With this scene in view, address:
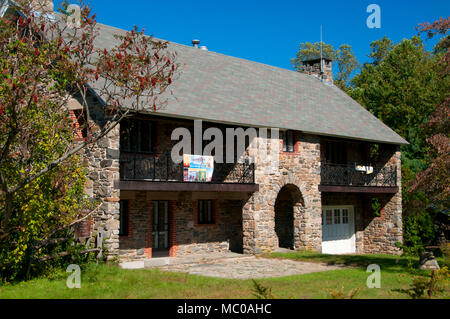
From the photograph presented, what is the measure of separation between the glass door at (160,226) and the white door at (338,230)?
9234 mm

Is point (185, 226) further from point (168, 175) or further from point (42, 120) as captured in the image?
point (42, 120)

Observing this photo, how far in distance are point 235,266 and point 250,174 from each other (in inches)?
171

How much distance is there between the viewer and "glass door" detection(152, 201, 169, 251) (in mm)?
18891

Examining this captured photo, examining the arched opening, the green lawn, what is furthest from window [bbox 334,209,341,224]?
the green lawn

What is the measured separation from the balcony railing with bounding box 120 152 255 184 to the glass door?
1193mm

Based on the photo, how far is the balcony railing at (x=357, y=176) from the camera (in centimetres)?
2369

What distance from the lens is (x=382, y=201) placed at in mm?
26312

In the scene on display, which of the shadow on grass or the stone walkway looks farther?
the shadow on grass

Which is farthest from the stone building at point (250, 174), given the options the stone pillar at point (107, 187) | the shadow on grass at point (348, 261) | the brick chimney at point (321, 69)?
the brick chimney at point (321, 69)

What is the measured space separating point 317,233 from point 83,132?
1078cm

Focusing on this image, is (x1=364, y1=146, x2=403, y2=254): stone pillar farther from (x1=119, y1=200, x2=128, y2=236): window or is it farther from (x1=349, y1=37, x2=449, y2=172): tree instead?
(x1=119, y1=200, x2=128, y2=236): window
